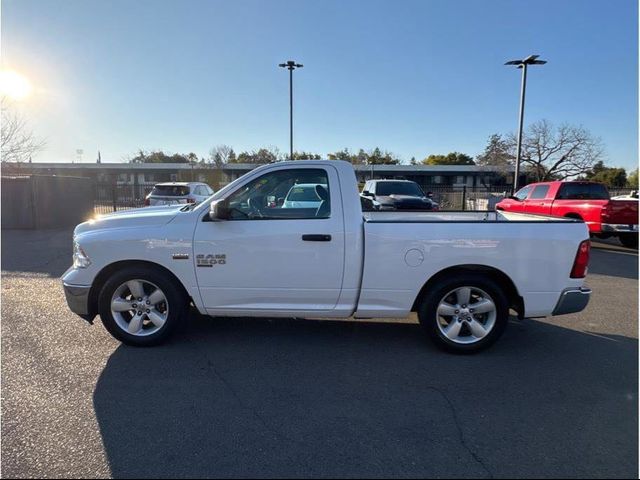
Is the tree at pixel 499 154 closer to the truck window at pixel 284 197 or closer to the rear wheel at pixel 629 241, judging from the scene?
the rear wheel at pixel 629 241

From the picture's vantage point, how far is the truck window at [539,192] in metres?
12.8

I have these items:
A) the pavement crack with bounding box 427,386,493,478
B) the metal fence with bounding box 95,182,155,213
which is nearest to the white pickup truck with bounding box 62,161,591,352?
the pavement crack with bounding box 427,386,493,478

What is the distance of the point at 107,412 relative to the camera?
3.06 meters

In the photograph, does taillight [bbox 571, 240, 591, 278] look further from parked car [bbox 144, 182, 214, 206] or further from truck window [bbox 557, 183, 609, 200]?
parked car [bbox 144, 182, 214, 206]

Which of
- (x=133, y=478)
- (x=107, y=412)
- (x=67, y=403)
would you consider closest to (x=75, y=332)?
(x=67, y=403)

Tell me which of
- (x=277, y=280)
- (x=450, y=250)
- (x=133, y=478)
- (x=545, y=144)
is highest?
(x=545, y=144)

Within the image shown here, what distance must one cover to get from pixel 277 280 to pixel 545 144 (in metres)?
40.5

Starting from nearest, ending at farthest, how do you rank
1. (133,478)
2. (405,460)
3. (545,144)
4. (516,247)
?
(133,478)
(405,460)
(516,247)
(545,144)

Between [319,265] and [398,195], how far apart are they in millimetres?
11804

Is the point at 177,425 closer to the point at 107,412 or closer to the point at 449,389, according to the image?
the point at 107,412

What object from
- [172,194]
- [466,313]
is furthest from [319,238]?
[172,194]

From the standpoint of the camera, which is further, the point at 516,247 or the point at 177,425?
the point at 516,247

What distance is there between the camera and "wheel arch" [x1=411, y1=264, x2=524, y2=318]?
4000 millimetres

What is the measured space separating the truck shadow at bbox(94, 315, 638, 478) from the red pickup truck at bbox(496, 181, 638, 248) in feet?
24.6
